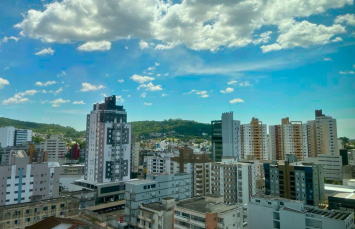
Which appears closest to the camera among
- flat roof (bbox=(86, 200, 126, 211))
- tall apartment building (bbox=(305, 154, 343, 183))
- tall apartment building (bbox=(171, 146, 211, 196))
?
flat roof (bbox=(86, 200, 126, 211))

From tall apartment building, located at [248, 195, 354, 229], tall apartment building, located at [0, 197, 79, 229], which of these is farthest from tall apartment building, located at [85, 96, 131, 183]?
tall apartment building, located at [248, 195, 354, 229]

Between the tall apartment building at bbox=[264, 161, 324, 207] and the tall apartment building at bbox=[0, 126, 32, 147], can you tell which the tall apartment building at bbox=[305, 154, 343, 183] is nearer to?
the tall apartment building at bbox=[264, 161, 324, 207]

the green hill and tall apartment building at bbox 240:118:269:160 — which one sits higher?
the green hill

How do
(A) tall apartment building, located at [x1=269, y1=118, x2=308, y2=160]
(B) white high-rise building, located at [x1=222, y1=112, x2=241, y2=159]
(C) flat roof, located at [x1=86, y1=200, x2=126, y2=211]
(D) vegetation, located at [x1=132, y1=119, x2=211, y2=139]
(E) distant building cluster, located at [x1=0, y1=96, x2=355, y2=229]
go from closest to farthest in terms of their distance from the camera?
(E) distant building cluster, located at [x1=0, y1=96, x2=355, y2=229]
(C) flat roof, located at [x1=86, y1=200, x2=126, y2=211]
(B) white high-rise building, located at [x1=222, y1=112, x2=241, y2=159]
(A) tall apartment building, located at [x1=269, y1=118, x2=308, y2=160]
(D) vegetation, located at [x1=132, y1=119, x2=211, y2=139]

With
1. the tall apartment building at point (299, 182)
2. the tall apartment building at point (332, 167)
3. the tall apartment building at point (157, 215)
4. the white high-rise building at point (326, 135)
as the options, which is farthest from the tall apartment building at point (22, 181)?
the white high-rise building at point (326, 135)

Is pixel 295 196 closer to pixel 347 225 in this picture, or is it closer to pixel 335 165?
pixel 347 225

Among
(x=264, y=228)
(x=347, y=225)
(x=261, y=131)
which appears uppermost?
(x=261, y=131)

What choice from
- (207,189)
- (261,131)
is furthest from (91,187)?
(261,131)
